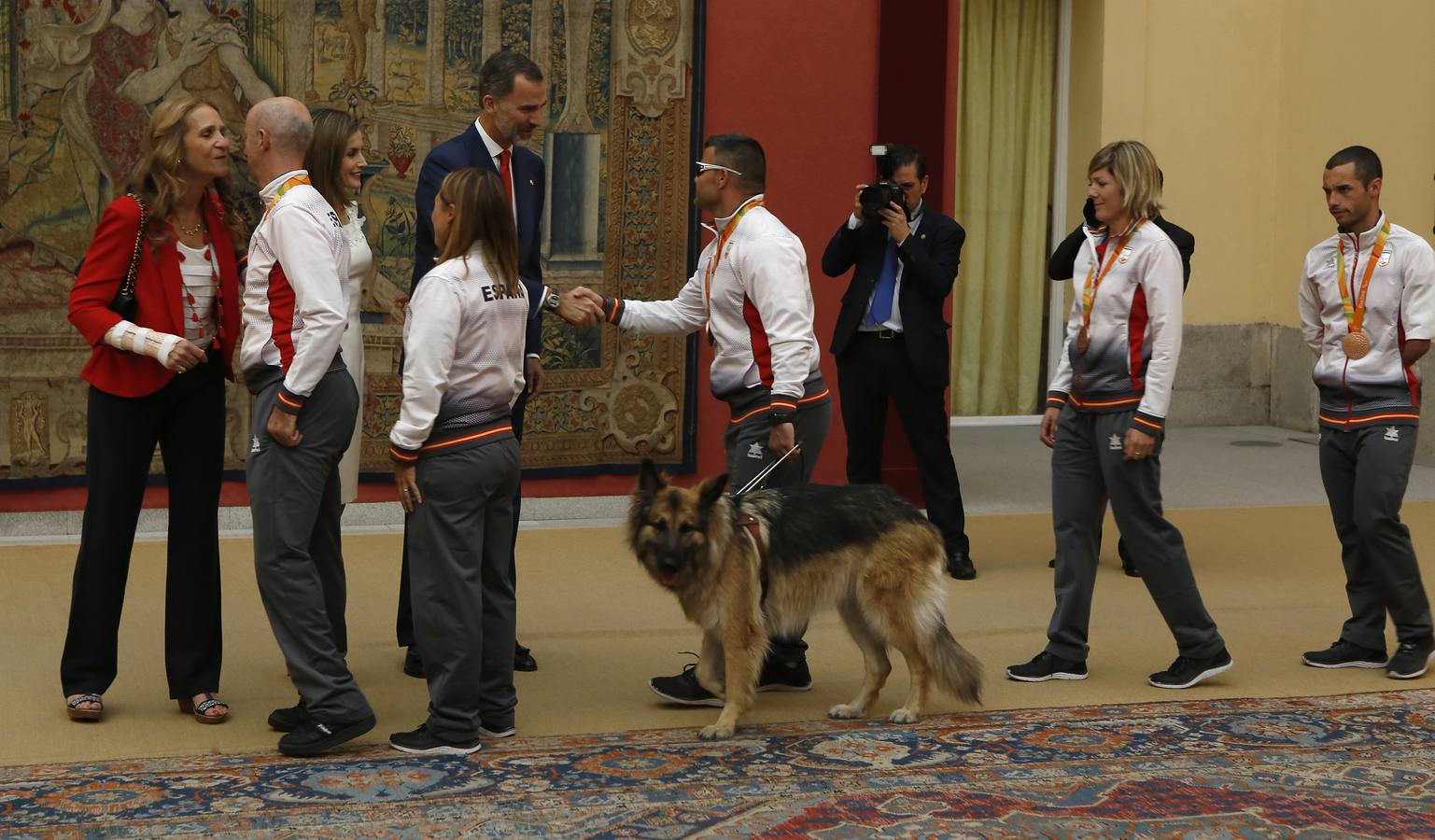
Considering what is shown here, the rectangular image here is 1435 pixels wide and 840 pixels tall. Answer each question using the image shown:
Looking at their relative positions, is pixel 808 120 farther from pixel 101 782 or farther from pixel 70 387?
pixel 101 782

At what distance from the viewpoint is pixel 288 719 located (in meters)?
5.13

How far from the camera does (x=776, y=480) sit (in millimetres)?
5633

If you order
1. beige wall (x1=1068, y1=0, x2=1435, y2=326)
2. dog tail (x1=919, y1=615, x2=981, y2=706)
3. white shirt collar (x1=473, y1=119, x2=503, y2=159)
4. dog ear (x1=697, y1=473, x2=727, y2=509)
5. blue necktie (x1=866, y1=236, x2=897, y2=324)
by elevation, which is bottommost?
dog tail (x1=919, y1=615, x2=981, y2=706)

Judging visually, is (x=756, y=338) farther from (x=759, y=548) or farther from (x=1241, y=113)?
(x=1241, y=113)

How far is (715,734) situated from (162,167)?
7.67 ft

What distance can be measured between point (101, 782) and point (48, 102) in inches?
167

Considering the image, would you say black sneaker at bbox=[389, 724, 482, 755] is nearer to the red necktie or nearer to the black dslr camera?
the red necktie

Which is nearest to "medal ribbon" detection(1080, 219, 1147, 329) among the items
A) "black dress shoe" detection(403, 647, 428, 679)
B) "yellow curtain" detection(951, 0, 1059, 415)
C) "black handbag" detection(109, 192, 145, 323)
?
"black dress shoe" detection(403, 647, 428, 679)

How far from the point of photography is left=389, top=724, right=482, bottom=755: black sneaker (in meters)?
4.93

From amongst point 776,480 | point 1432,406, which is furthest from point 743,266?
point 1432,406

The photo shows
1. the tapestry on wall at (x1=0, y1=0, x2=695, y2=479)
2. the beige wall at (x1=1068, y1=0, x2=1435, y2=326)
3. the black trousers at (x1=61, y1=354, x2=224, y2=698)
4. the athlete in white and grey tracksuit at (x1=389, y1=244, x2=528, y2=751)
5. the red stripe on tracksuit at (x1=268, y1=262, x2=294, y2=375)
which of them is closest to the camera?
the athlete in white and grey tracksuit at (x1=389, y1=244, x2=528, y2=751)

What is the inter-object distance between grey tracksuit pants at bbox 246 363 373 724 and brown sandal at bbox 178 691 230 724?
0.45 m

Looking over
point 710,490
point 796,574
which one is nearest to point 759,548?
point 796,574

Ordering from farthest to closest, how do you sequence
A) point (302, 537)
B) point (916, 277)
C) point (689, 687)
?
point (916, 277) → point (689, 687) → point (302, 537)
